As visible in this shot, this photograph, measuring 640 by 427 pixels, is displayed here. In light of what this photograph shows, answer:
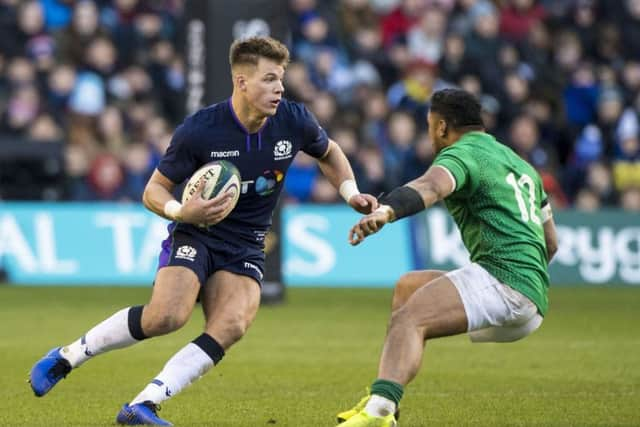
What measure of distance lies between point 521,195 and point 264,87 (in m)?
1.64

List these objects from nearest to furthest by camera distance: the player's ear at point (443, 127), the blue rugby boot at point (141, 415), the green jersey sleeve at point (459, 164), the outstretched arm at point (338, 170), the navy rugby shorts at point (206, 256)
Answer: the green jersey sleeve at point (459, 164) → the blue rugby boot at point (141, 415) → the player's ear at point (443, 127) → the navy rugby shorts at point (206, 256) → the outstretched arm at point (338, 170)

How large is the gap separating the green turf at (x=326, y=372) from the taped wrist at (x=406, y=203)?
1.65 meters

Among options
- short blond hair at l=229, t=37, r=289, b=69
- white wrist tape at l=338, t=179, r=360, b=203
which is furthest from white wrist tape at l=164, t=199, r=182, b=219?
white wrist tape at l=338, t=179, r=360, b=203

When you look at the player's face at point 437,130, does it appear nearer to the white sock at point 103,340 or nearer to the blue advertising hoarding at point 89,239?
the white sock at point 103,340

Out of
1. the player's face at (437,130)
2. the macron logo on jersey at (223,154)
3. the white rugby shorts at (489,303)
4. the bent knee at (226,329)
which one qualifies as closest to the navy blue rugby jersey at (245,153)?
the macron logo on jersey at (223,154)

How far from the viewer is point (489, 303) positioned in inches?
290

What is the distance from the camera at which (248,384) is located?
33.0ft

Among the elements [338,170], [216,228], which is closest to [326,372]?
[338,170]

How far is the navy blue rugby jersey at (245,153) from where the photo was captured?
323 inches

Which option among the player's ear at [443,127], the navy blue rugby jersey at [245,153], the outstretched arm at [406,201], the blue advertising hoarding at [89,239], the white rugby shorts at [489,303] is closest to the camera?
the outstretched arm at [406,201]

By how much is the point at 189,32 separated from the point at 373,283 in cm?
473

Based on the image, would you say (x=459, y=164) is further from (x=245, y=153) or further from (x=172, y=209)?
(x=172, y=209)

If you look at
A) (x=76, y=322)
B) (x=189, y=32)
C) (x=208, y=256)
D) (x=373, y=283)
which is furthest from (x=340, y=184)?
(x=373, y=283)

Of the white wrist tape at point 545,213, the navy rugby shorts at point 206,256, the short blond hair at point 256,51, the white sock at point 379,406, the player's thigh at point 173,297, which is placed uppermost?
the short blond hair at point 256,51
